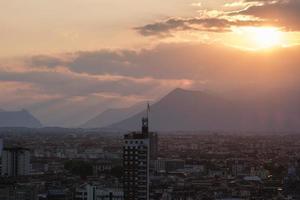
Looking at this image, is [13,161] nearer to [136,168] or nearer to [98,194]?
[98,194]

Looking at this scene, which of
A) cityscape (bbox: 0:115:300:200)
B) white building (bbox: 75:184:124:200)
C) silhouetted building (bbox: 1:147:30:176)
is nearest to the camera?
cityscape (bbox: 0:115:300:200)

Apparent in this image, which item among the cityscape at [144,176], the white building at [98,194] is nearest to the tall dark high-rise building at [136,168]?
the cityscape at [144,176]

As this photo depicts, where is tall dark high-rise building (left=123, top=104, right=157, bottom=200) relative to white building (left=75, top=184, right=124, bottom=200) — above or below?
above

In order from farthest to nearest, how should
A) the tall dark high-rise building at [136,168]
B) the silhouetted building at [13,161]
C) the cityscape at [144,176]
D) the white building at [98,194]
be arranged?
the silhouetted building at [13,161] → the white building at [98,194] → the cityscape at [144,176] → the tall dark high-rise building at [136,168]

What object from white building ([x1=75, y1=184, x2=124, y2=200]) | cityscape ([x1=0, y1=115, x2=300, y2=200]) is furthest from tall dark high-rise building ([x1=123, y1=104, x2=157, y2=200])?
white building ([x1=75, y1=184, x2=124, y2=200])

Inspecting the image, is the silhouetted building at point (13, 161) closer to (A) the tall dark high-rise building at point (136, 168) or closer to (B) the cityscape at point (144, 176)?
(B) the cityscape at point (144, 176)

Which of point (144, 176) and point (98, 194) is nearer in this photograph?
point (144, 176)

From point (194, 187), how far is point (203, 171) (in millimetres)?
22632

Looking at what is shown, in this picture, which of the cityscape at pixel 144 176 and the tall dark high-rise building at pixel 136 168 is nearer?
the tall dark high-rise building at pixel 136 168

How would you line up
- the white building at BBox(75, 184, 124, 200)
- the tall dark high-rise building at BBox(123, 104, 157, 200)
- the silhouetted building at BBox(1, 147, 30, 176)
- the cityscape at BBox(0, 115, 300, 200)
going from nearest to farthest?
1. the tall dark high-rise building at BBox(123, 104, 157, 200)
2. the cityscape at BBox(0, 115, 300, 200)
3. the white building at BBox(75, 184, 124, 200)
4. the silhouetted building at BBox(1, 147, 30, 176)

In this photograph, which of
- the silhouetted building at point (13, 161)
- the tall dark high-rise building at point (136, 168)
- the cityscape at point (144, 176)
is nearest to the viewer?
the tall dark high-rise building at point (136, 168)

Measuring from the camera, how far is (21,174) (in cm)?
7906

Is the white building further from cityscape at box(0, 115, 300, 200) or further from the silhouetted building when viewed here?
the silhouetted building

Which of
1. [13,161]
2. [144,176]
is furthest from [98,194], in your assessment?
[13,161]
